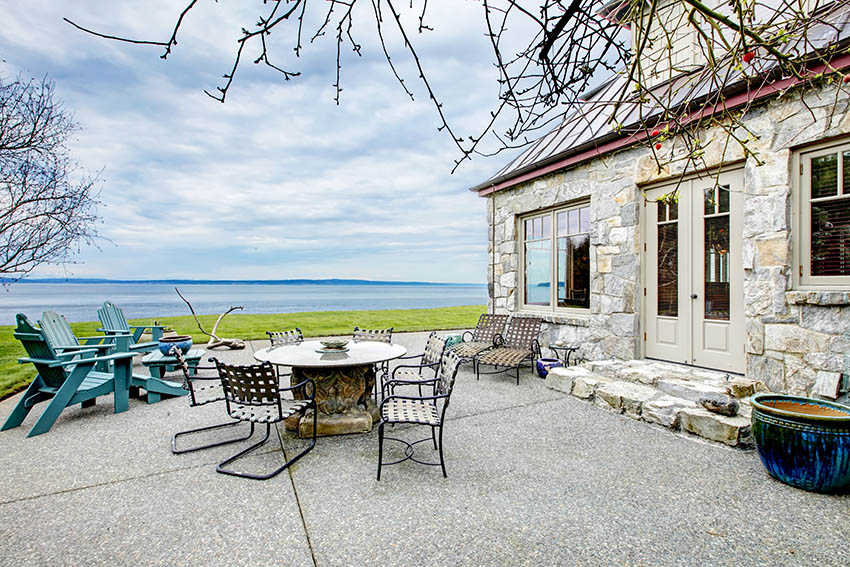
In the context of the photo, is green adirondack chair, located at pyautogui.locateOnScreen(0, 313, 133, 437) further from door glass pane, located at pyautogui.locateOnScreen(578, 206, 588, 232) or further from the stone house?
door glass pane, located at pyautogui.locateOnScreen(578, 206, 588, 232)

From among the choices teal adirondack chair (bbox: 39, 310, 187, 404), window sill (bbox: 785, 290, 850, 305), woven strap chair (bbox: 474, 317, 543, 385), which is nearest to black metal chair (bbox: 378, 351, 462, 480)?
woven strap chair (bbox: 474, 317, 543, 385)

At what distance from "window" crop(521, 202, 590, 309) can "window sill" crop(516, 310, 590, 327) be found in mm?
199

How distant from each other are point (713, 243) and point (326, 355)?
15.7 feet

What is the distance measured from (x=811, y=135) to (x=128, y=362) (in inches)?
303

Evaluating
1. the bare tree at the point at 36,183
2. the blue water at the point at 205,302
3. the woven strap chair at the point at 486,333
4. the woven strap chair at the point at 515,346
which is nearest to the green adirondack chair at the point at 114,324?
the bare tree at the point at 36,183

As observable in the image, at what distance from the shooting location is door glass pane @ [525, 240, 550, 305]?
290 inches

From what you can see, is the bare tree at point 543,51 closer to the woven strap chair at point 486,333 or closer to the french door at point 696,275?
the french door at point 696,275

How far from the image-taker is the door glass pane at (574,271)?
660 centimetres

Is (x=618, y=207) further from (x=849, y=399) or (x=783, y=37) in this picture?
(x=783, y=37)

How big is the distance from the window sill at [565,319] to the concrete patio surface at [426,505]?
265 centimetres

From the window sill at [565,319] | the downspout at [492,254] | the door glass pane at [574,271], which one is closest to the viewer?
the window sill at [565,319]

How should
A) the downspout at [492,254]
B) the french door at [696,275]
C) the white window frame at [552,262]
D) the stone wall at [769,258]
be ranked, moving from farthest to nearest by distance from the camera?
the downspout at [492,254] → the white window frame at [552,262] → the french door at [696,275] → the stone wall at [769,258]

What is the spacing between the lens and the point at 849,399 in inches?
147

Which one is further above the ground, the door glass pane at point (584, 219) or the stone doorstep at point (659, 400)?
the door glass pane at point (584, 219)
